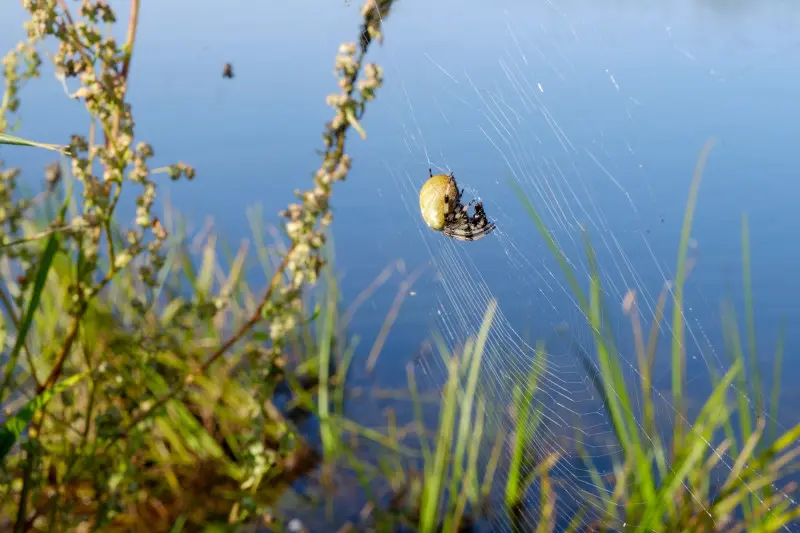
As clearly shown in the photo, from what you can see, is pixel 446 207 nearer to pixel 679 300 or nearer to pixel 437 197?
pixel 437 197

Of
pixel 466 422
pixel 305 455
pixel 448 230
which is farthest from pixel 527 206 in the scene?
pixel 305 455

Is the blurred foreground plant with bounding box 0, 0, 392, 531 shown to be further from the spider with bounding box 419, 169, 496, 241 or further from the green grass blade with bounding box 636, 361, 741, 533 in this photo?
the green grass blade with bounding box 636, 361, 741, 533

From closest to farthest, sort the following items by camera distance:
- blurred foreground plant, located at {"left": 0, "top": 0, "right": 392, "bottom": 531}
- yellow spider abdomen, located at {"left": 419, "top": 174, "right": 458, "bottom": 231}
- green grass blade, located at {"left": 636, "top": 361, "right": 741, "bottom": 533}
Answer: blurred foreground plant, located at {"left": 0, "top": 0, "right": 392, "bottom": 531} < yellow spider abdomen, located at {"left": 419, "top": 174, "right": 458, "bottom": 231} < green grass blade, located at {"left": 636, "top": 361, "right": 741, "bottom": 533}

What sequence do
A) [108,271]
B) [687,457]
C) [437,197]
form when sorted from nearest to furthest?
[437,197]
[108,271]
[687,457]

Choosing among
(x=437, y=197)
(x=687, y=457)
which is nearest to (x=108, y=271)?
(x=437, y=197)

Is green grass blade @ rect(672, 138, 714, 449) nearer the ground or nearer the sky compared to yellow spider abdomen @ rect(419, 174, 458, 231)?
nearer the ground

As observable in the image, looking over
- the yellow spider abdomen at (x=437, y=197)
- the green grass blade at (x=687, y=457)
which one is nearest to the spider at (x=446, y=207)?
the yellow spider abdomen at (x=437, y=197)

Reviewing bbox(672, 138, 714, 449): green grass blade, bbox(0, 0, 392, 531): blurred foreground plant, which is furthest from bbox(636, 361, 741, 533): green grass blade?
bbox(0, 0, 392, 531): blurred foreground plant

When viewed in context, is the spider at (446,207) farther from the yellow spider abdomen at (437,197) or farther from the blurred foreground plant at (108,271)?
the blurred foreground plant at (108,271)
